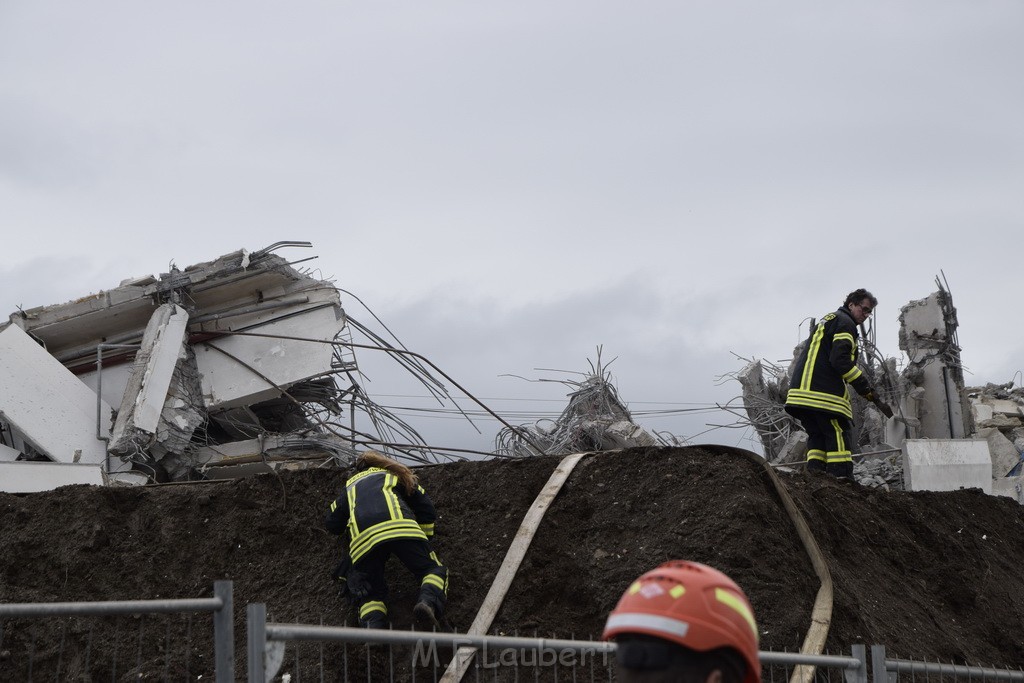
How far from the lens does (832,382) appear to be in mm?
8188

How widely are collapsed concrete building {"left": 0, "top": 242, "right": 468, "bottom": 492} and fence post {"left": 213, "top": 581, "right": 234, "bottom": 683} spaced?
6863 millimetres

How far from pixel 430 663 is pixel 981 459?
23.5ft

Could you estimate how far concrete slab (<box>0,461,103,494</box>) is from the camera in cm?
980

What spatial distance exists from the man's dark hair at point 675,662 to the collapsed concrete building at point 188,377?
865 cm

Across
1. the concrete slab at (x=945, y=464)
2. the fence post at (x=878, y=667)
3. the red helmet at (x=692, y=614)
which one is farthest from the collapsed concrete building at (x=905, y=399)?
the red helmet at (x=692, y=614)

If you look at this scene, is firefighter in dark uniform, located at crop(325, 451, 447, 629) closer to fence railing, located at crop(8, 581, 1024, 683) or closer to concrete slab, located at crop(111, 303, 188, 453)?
fence railing, located at crop(8, 581, 1024, 683)

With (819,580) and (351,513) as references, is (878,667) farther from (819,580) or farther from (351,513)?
(351,513)

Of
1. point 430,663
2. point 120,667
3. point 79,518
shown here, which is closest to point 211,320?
point 79,518

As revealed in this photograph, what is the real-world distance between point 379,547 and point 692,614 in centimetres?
499

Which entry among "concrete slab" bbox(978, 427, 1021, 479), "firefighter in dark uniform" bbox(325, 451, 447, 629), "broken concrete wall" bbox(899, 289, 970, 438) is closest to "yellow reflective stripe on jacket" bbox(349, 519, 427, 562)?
"firefighter in dark uniform" bbox(325, 451, 447, 629)

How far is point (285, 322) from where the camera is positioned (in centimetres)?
1225

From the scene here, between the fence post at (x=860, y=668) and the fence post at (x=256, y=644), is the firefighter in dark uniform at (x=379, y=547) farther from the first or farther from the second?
the fence post at (x=256, y=644)

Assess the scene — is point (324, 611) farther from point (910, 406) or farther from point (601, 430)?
point (910, 406)

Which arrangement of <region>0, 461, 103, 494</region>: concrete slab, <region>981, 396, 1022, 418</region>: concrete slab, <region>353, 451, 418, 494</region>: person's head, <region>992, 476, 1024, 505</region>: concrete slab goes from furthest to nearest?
<region>981, 396, 1022, 418</region>: concrete slab → <region>992, 476, 1024, 505</region>: concrete slab → <region>0, 461, 103, 494</region>: concrete slab → <region>353, 451, 418, 494</region>: person's head
